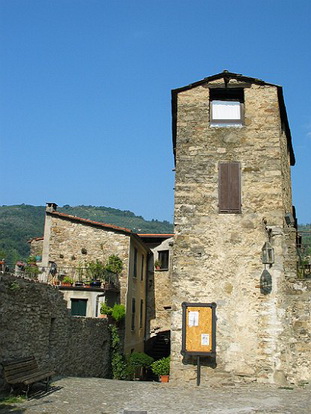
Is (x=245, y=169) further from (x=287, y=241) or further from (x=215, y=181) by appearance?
(x=287, y=241)

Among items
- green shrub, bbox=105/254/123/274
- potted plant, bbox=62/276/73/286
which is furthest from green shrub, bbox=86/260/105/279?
potted plant, bbox=62/276/73/286

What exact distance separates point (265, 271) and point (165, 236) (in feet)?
44.8

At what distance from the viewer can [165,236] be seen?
84.5ft

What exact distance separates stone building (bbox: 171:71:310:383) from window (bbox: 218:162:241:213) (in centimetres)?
3

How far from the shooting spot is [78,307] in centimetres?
1897

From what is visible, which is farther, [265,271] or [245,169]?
[245,169]

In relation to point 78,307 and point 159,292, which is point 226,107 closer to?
point 78,307

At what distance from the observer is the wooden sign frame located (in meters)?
11.9

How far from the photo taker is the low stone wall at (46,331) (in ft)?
30.6

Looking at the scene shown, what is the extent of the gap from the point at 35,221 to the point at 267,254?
82.6 meters

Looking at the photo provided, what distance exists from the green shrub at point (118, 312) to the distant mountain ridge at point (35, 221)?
127 feet

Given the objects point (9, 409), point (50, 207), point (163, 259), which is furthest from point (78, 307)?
point (9, 409)

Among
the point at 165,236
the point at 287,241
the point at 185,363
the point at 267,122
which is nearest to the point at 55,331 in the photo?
the point at 185,363

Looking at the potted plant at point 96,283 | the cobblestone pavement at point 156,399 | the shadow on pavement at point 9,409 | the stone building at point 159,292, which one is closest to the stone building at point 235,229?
the cobblestone pavement at point 156,399
